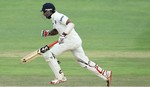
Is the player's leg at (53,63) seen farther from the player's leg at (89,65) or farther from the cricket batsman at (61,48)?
the player's leg at (89,65)

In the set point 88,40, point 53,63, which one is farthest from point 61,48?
point 88,40

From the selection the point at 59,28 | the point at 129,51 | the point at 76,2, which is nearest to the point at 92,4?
the point at 76,2

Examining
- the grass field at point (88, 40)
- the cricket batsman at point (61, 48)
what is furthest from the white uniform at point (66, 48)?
the grass field at point (88, 40)

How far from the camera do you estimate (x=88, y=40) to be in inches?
804

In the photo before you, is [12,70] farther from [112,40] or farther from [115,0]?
[115,0]

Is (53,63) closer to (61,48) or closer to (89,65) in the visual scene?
(61,48)

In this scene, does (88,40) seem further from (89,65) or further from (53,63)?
(53,63)

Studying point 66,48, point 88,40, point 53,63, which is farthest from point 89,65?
point 88,40

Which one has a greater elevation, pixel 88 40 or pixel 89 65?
pixel 89 65

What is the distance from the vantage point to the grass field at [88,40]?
13.4 metres

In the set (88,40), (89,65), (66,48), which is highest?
(66,48)

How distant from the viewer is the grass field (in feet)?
44.1

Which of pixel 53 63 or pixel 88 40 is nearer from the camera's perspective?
pixel 53 63

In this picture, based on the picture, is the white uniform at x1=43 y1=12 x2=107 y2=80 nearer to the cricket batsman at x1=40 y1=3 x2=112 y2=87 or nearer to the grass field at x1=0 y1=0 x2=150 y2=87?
the cricket batsman at x1=40 y1=3 x2=112 y2=87
